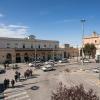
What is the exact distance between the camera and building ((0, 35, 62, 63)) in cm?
8006

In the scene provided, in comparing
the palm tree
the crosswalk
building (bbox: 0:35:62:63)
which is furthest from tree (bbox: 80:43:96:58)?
the crosswalk

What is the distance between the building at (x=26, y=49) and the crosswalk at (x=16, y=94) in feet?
152

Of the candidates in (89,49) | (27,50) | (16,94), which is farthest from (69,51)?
(16,94)

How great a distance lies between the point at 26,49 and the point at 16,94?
55.8m

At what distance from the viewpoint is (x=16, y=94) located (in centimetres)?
3045

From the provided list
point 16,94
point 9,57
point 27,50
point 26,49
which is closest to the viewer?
point 16,94

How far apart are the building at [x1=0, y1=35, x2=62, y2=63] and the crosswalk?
152 ft

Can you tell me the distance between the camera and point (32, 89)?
3369 centimetres

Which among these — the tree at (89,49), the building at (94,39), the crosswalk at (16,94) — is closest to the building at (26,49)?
the tree at (89,49)

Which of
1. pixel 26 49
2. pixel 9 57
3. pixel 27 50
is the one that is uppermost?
pixel 26 49

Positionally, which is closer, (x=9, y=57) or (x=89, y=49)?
(x=9, y=57)

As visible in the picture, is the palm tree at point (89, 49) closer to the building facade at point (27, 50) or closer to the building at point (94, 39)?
A: the building at point (94, 39)

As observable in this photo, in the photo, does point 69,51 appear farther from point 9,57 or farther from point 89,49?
point 9,57

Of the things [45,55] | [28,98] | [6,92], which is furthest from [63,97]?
[45,55]
